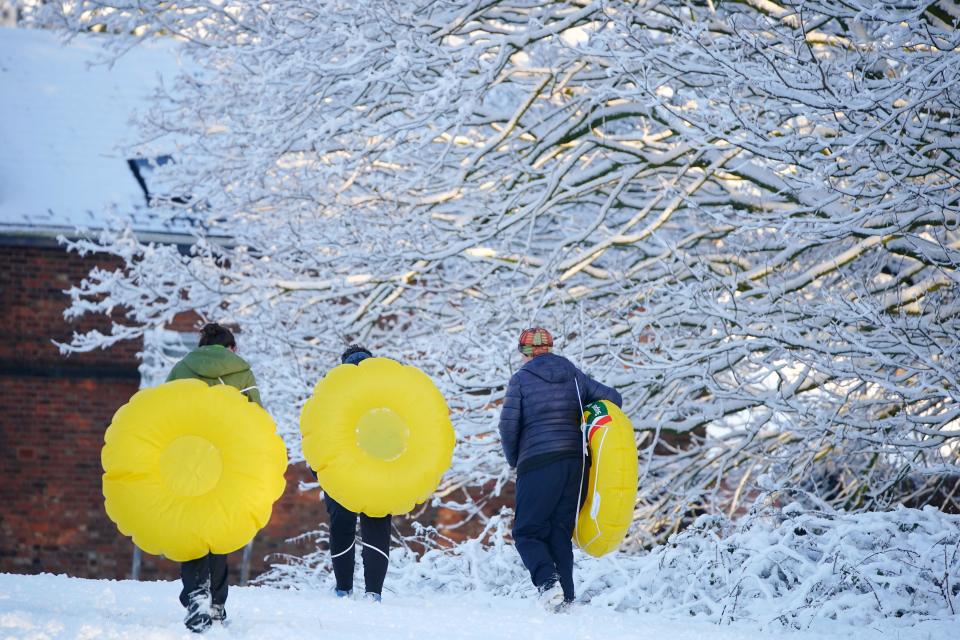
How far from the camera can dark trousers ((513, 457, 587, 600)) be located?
258 inches

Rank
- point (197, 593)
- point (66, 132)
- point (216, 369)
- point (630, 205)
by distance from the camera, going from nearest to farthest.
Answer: point (197, 593)
point (216, 369)
point (630, 205)
point (66, 132)

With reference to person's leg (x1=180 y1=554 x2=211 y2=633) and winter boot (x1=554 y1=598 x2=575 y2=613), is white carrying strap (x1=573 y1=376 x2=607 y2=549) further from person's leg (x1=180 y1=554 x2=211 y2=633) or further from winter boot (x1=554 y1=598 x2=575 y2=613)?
person's leg (x1=180 y1=554 x2=211 y2=633)

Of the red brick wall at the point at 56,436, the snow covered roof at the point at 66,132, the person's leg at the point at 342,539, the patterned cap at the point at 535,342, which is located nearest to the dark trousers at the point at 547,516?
the patterned cap at the point at 535,342

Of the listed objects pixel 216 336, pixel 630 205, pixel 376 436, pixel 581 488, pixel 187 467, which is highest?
pixel 630 205

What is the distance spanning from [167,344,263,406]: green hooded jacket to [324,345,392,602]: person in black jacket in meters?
1.10

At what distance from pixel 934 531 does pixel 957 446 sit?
93 centimetres

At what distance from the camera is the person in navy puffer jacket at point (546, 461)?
6.57m

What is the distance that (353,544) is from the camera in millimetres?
7211

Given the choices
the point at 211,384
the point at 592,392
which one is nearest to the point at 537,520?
the point at 592,392

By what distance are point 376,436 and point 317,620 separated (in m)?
1.19

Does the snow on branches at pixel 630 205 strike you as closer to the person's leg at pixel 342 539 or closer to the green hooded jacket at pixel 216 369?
the person's leg at pixel 342 539

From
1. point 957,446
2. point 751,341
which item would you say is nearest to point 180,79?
point 751,341

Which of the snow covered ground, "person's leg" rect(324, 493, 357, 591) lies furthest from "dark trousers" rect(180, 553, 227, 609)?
"person's leg" rect(324, 493, 357, 591)

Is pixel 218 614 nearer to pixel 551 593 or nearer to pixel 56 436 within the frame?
pixel 551 593
